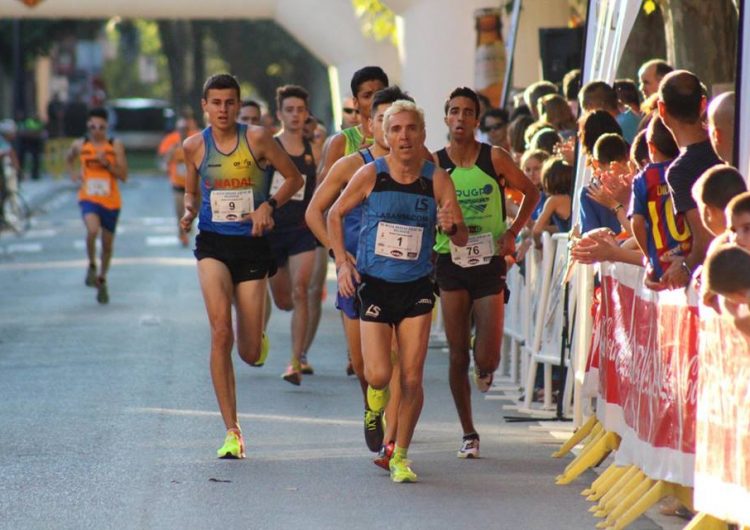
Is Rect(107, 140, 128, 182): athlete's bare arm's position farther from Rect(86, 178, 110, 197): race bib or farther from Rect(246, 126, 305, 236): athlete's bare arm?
Rect(246, 126, 305, 236): athlete's bare arm

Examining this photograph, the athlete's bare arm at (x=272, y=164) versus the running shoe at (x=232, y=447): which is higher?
the athlete's bare arm at (x=272, y=164)

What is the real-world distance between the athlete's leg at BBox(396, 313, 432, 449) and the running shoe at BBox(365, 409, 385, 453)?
24 cm

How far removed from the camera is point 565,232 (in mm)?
11508

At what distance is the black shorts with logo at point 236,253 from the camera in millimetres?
9758

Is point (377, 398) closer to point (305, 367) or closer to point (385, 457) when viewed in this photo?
point (385, 457)

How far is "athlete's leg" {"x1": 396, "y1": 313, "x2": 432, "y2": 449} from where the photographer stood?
8789 millimetres

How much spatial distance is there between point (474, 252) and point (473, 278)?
141 millimetres

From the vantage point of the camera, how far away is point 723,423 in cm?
635

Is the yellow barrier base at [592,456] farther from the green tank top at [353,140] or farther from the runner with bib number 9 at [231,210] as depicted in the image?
the green tank top at [353,140]

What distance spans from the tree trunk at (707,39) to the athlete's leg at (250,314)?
27.1 feet

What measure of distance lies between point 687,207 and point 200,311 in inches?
436

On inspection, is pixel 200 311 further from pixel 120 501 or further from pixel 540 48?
pixel 120 501

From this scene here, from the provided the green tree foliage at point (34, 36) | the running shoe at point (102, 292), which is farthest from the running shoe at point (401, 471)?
the green tree foliage at point (34, 36)

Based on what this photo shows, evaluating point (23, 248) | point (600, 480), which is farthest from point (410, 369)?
point (23, 248)
